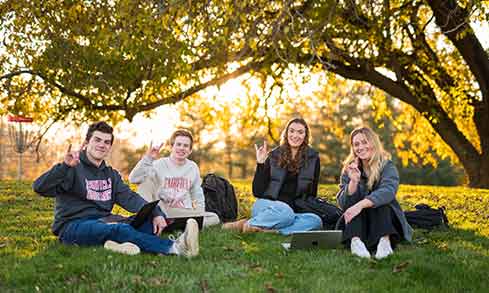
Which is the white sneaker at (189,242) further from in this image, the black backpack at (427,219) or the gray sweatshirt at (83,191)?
the black backpack at (427,219)

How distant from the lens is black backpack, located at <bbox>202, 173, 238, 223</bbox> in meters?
8.16

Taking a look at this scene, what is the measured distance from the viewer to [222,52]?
11938mm

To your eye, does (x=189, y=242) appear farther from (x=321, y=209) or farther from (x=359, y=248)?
(x=321, y=209)

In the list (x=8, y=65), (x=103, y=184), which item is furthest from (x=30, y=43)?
(x=103, y=184)

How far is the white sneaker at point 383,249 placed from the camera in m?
5.57

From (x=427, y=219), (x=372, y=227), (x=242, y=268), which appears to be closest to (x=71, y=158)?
(x=242, y=268)

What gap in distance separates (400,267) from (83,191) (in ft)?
9.59

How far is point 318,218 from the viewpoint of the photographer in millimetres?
6953

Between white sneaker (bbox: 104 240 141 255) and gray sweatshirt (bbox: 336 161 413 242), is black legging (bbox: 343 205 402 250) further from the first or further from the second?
white sneaker (bbox: 104 240 141 255)

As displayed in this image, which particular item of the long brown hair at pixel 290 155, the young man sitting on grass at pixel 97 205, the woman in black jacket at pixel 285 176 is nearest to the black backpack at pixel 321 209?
the woman in black jacket at pixel 285 176

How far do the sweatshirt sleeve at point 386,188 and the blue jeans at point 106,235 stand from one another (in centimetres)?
194

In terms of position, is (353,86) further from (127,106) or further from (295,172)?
(295,172)

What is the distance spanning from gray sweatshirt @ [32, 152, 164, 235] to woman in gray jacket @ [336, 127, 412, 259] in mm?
1845

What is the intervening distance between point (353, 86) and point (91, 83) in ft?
34.9
